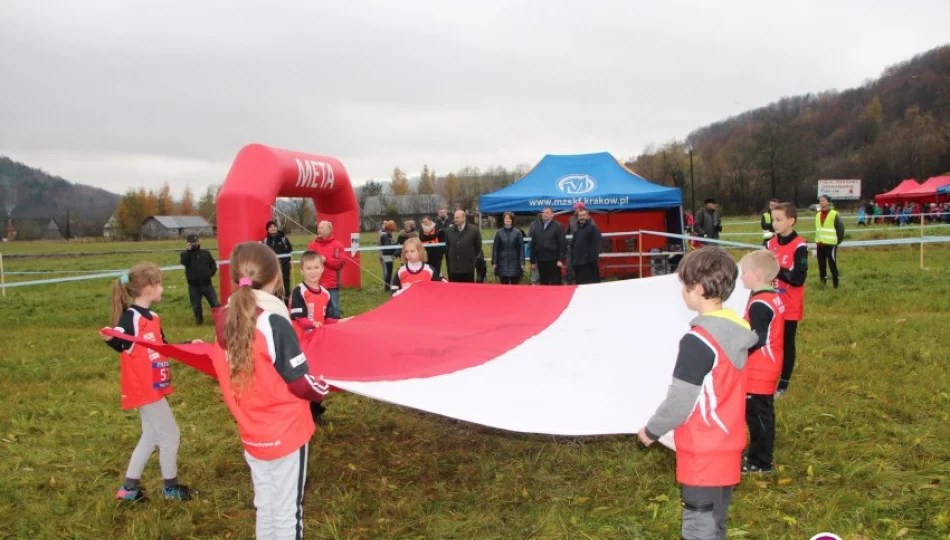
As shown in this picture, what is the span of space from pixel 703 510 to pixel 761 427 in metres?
1.67

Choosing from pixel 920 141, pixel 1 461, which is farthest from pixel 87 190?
pixel 1 461

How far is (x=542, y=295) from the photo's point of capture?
482 centimetres

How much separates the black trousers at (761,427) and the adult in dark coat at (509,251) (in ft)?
21.0

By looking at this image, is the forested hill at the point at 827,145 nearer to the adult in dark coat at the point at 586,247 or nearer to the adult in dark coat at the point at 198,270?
the adult in dark coat at the point at 586,247

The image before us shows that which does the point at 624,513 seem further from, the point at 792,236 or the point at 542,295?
the point at 792,236

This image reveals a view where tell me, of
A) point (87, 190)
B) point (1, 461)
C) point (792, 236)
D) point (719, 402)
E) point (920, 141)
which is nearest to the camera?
point (719, 402)

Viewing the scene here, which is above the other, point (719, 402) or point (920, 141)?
point (920, 141)

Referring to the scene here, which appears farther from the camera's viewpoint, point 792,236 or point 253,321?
point 792,236

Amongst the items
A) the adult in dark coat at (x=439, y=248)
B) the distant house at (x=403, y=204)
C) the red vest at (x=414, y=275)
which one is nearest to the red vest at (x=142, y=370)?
the red vest at (x=414, y=275)

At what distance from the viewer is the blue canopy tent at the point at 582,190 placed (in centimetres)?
1272

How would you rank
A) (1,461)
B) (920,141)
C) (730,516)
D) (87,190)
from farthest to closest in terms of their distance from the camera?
(87,190) → (920,141) → (1,461) → (730,516)

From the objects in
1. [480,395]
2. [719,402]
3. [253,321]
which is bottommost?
[480,395]

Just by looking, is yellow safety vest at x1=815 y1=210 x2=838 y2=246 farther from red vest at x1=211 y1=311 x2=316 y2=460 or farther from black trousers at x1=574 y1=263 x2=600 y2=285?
red vest at x1=211 y1=311 x2=316 y2=460

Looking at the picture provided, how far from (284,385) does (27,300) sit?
12.6 m
